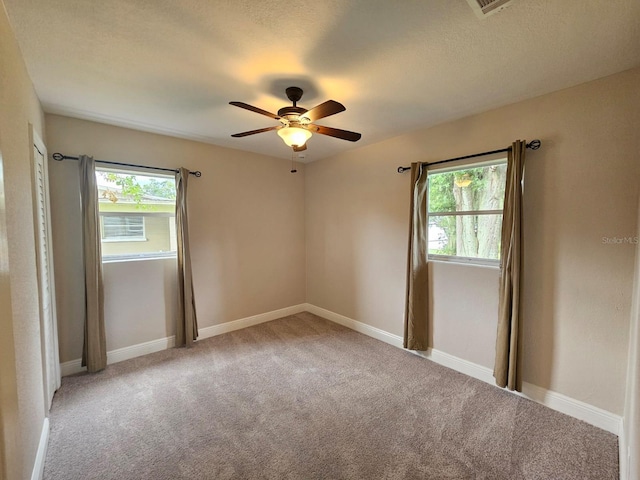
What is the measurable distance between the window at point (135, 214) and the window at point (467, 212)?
303 cm

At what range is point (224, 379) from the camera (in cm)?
257

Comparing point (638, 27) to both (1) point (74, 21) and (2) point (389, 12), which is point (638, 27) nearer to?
(2) point (389, 12)

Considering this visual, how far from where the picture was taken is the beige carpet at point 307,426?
1631 millimetres

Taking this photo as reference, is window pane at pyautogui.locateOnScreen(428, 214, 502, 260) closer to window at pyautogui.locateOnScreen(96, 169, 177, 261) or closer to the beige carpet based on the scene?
the beige carpet

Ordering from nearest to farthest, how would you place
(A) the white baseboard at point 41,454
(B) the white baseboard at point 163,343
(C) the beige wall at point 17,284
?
(C) the beige wall at point 17,284 < (A) the white baseboard at point 41,454 < (B) the white baseboard at point 163,343

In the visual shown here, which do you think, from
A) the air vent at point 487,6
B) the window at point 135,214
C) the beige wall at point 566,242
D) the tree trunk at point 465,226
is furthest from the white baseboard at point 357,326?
the air vent at point 487,6

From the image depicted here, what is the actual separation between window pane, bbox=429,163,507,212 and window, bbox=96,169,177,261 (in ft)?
9.99

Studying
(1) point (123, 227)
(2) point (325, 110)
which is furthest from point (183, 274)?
(2) point (325, 110)

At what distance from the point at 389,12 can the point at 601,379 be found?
279cm

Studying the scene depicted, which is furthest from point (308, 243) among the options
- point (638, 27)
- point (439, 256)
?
point (638, 27)

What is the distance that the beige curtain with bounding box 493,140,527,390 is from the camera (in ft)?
7.13

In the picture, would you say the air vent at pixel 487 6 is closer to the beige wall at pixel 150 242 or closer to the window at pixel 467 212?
the window at pixel 467 212

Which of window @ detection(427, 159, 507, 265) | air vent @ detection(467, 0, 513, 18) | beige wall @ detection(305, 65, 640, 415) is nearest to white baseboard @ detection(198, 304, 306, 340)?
beige wall @ detection(305, 65, 640, 415)

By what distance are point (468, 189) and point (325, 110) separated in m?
1.74
